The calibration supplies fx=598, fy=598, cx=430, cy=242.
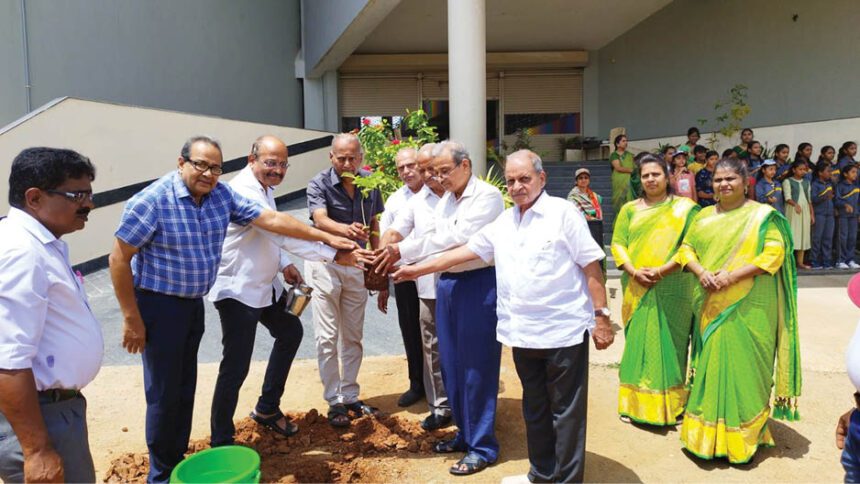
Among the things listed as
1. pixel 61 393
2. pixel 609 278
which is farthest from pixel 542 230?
pixel 609 278

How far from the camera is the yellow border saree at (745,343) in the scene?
341 cm

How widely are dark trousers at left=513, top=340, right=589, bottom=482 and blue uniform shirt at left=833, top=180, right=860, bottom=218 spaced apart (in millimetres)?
8309

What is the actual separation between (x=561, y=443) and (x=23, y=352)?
2.30 metres

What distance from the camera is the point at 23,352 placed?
178 centimetres

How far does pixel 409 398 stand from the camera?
4.44m

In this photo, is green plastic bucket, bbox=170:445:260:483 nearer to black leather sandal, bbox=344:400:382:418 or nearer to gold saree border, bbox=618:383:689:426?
black leather sandal, bbox=344:400:382:418

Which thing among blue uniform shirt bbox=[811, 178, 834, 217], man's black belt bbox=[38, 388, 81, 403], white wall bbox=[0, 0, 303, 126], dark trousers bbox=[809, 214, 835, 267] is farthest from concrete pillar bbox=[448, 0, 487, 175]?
man's black belt bbox=[38, 388, 81, 403]

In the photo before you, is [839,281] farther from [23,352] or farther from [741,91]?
[23,352]

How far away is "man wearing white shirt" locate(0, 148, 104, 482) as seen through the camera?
5.79 ft

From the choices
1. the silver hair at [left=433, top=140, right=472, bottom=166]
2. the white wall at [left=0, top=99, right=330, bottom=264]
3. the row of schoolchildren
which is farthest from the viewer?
the row of schoolchildren

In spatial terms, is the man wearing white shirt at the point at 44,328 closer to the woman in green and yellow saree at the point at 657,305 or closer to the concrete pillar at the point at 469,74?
the woman in green and yellow saree at the point at 657,305

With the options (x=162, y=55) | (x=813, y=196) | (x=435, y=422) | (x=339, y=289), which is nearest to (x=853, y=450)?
(x=435, y=422)

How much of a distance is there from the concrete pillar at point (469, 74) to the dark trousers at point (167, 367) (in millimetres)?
6210

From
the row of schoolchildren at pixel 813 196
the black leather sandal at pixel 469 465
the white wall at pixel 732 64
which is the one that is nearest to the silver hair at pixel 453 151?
the black leather sandal at pixel 469 465
